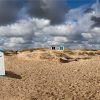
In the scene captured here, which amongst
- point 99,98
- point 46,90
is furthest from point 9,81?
point 99,98

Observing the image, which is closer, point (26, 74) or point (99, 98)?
point (99, 98)

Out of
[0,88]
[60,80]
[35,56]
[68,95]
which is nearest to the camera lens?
[68,95]

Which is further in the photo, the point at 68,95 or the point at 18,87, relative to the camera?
the point at 18,87

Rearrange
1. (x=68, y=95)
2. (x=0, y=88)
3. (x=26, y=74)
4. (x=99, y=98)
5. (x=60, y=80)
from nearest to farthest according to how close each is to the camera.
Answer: (x=99, y=98), (x=68, y=95), (x=0, y=88), (x=60, y=80), (x=26, y=74)

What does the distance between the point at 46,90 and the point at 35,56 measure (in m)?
33.3

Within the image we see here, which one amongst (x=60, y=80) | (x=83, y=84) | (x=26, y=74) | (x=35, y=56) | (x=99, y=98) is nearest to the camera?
(x=99, y=98)

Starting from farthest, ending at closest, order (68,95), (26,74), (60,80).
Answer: (26,74) < (60,80) < (68,95)

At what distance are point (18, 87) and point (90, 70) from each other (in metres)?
11.2

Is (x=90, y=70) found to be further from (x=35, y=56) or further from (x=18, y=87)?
(x=35, y=56)

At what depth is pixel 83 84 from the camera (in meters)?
26.3

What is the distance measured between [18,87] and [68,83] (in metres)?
4.55

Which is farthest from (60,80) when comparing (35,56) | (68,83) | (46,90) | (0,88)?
(35,56)

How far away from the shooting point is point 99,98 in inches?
835

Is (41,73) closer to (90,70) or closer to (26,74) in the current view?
(26,74)
